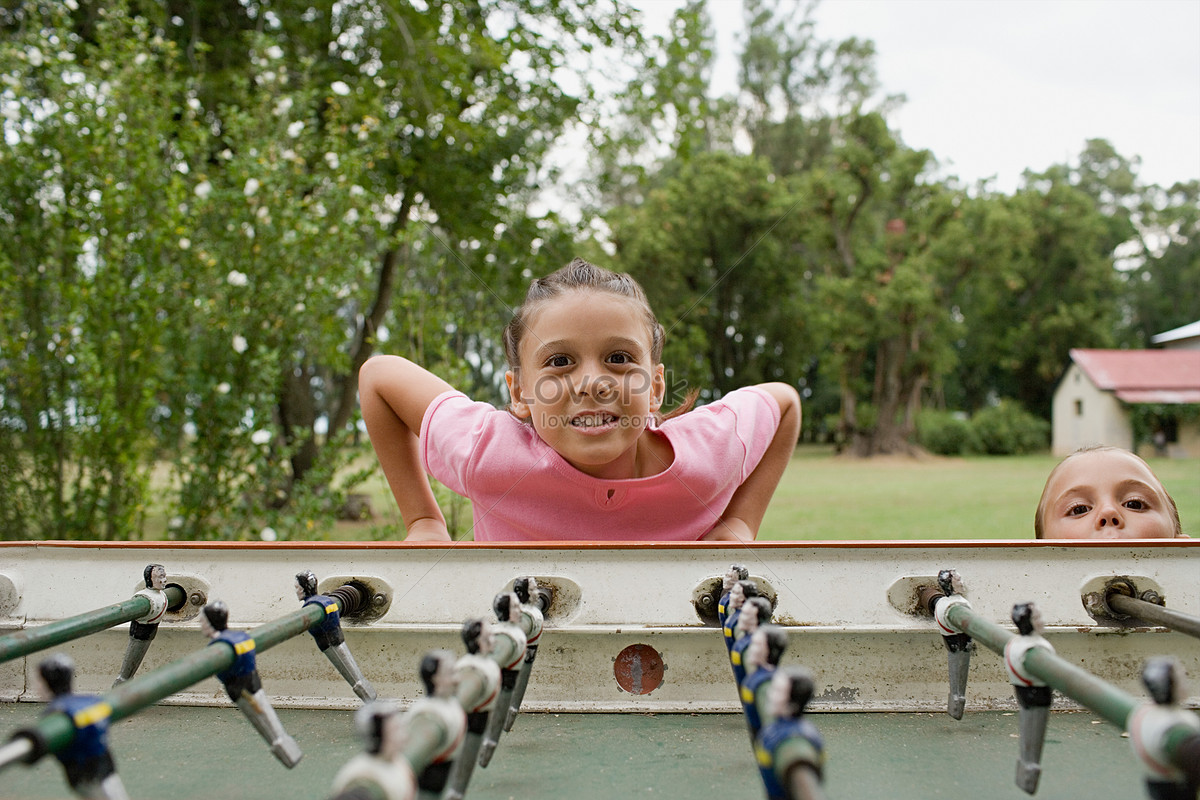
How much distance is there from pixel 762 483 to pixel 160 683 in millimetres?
1518

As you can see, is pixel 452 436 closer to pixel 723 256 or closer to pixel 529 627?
pixel 529 627

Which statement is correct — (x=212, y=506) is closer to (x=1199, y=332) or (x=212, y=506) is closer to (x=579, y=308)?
(x=579, y=308)

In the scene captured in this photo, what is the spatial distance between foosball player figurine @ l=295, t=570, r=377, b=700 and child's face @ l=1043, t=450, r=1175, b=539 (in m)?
1.36

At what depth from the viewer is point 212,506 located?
5043mm

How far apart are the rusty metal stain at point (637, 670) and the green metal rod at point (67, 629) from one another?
0.69 m

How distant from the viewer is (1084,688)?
0.73 meters

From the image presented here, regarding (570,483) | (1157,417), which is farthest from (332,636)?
(1157,417)

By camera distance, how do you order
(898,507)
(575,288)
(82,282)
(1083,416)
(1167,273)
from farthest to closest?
(1167,273) < (1083,416) < (898,507) < (82,282) < (575,288)

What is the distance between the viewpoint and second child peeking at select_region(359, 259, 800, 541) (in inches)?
66.6

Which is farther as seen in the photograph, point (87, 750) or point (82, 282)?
point (82, 282)

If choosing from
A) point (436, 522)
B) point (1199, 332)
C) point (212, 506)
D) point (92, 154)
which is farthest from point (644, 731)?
point (1199, 332)

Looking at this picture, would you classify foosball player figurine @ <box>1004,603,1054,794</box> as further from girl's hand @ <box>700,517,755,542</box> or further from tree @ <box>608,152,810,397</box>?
tree @ <box>608,152,810,397</box>

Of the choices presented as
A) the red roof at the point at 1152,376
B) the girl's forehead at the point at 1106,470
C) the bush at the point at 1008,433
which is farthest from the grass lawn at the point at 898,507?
the bush at the point at 1008,433

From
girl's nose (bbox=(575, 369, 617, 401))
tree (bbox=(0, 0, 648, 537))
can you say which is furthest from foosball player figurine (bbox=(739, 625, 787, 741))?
tree (bbox=(0, 0, 648, 537))
